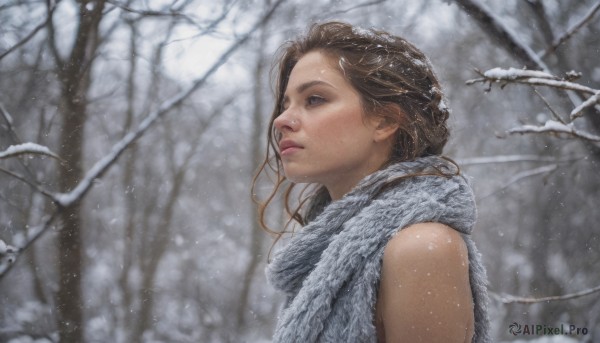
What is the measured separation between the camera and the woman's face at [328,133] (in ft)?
3.72

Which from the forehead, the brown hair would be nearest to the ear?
the brown hair

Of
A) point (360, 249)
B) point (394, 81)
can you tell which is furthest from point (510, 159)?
point (360, 249)

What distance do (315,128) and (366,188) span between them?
163mm

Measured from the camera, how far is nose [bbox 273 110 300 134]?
1157 millimetres

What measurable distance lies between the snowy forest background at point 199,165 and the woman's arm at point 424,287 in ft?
5.88

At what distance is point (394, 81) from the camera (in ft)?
3.91

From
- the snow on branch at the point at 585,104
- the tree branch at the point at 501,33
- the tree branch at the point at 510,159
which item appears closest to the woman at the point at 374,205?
the snow on branch at the point at 585,104

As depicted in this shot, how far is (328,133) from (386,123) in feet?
0.45

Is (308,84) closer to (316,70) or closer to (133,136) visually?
(316,70)

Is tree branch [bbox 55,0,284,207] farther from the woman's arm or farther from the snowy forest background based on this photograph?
the woman's arm

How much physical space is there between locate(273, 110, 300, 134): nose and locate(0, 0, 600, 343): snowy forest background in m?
1.52

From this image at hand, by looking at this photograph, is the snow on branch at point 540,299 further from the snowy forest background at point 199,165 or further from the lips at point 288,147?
the lips at point 288,147

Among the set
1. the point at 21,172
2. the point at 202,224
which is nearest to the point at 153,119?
the point at 21,172

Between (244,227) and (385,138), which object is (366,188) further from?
(244,227)
